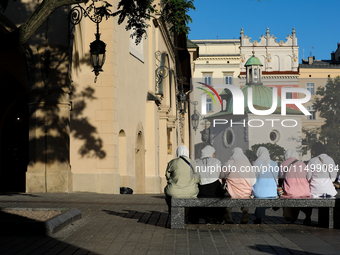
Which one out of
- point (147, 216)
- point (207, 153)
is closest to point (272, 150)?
point (207, 153)

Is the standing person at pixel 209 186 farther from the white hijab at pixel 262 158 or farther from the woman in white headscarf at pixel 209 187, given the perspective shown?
the white hijab at pixel 262 158

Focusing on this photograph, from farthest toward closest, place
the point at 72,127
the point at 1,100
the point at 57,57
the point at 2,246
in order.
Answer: the point at 1,100 < the point at 72,127 < the point at 57,57 < the point at 2,246

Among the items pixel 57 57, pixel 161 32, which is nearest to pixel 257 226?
pixel 57 57

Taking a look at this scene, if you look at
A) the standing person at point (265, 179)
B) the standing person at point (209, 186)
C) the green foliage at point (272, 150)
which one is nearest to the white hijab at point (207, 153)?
the standing person at point (209, 186)

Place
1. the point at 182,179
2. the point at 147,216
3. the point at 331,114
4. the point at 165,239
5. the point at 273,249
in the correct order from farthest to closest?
the point at 147,216 < the point at 331,114 < the point at 182,179 < the point at 165,239 < the point at 273,249

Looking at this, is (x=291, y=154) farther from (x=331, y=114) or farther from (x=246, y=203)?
(x=331, y=114)

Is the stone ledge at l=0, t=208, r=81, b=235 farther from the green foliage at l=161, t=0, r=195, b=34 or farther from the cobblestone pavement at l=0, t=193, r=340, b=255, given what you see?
the green foliage at l=161, t=0, r=195, b=34

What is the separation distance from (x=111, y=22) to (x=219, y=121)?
837 cm

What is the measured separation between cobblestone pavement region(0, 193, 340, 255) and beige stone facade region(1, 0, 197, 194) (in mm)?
5569

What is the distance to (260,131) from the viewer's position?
10.6 meters

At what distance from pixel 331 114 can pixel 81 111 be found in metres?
9.34

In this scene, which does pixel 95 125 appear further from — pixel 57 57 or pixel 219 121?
pixel 219 121

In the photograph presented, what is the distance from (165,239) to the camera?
296 inches

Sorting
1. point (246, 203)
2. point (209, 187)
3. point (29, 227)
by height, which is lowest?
point (29, 227)
